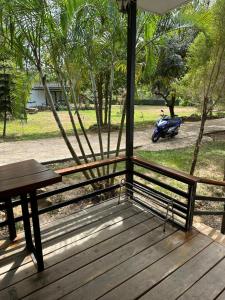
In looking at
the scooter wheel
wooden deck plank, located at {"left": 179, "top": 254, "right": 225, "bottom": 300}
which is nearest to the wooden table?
wooden deck plank, located at {"left": 179, "top": 254, "right": 225, "bottom": 300}

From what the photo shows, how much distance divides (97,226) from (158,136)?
5.90 m

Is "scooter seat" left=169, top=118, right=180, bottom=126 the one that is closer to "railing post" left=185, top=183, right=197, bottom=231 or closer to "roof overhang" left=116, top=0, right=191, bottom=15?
"roof overhang" left=116, top=0, right=191, bottom=15

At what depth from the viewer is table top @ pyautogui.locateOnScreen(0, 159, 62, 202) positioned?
56.0 inches

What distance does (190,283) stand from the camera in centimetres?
163

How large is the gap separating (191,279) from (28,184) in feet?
4.02

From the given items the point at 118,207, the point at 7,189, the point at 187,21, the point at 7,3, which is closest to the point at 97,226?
the point at 118,207

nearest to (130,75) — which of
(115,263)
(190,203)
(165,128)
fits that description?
(190,203)

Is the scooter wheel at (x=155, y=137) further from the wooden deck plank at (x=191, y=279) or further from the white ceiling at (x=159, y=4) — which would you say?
the wooden deck plank at (x=191, y=279)

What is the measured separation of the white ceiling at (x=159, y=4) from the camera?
2.17 meters

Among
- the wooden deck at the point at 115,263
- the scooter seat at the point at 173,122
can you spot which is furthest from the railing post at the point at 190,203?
the scooter seat at the point at 173,122

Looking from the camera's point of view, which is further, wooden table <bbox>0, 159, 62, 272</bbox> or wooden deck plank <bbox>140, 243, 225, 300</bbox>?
wooden deck plank <bbox>140, 243, 225, 300</bbox>

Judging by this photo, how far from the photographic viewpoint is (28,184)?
1.47 m

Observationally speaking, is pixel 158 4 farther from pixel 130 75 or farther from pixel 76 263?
pixel 76 263

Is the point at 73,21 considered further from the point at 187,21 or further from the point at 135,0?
the point at 187,21
